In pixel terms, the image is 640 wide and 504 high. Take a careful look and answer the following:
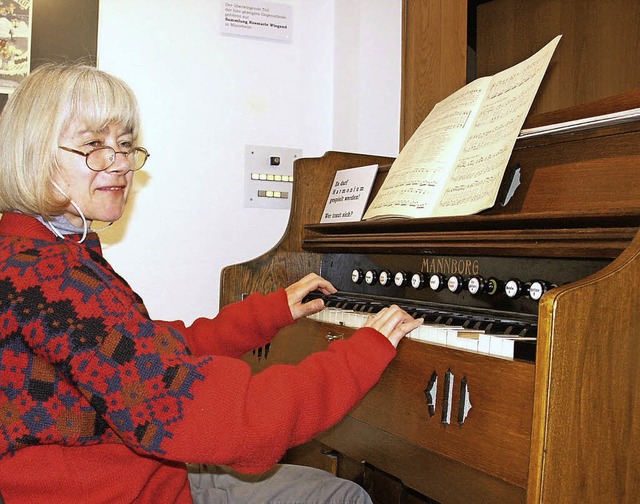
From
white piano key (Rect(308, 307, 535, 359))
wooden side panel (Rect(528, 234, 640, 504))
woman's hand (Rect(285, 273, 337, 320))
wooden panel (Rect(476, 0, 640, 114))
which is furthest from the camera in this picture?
wooden panel (Rect(476, 0, 640, 114))

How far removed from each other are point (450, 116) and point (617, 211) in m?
0.70

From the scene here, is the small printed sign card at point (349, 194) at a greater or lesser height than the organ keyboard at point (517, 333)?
greater

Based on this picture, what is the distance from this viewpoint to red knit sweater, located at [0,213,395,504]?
103 centimetres

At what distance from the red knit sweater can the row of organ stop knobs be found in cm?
42

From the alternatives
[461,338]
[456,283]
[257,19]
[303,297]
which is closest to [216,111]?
[257,19]

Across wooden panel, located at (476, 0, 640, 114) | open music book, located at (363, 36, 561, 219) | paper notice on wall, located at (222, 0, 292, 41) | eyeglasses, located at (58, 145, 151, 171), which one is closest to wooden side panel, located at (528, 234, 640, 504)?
Answer: open music book, located at (363, 36, 561, 219)

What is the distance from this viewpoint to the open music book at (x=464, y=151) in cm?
154

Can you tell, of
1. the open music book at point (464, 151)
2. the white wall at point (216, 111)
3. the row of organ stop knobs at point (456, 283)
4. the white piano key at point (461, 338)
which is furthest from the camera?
the white wall at point (216, 111)

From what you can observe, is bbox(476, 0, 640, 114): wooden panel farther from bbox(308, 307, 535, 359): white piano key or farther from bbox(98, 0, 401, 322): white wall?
bbox(308, 307, 535, 359): white piano key

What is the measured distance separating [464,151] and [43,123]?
0.91m

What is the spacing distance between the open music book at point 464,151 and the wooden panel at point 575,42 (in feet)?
2.41

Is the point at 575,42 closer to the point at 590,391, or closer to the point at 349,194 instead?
the point at 349,194

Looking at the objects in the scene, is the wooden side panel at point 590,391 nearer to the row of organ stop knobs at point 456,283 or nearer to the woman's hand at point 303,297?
→ the row of organ stop knobs at point 456,283

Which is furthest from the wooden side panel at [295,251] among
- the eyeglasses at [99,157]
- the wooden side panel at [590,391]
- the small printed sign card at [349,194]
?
the wooden side panel at [590,391]
